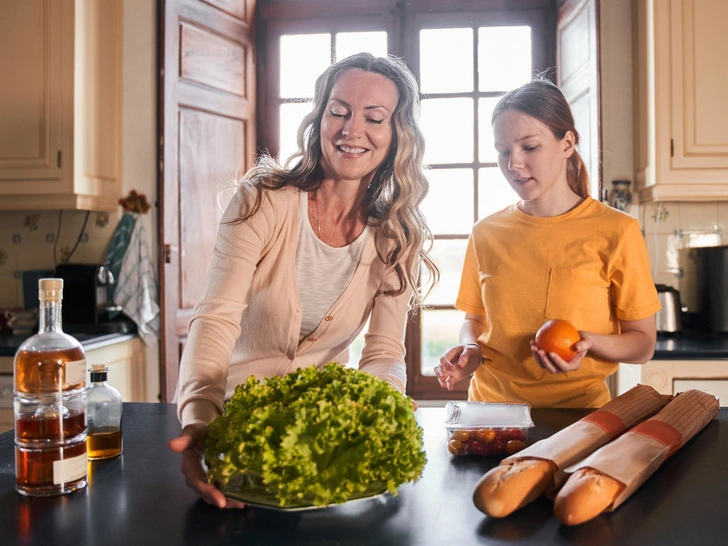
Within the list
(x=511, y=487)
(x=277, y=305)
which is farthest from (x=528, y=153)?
(x=511, y=487)

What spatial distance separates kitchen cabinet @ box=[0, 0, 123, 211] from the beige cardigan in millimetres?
1693

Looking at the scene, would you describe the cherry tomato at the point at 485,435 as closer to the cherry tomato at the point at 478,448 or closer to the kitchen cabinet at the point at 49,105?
the cherry tomato at the point at 478,448

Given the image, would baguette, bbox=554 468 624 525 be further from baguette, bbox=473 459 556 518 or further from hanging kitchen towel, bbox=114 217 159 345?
hanging kitchen towel, bbox=114 217 159 345

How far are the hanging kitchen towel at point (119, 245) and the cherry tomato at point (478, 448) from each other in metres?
2.39

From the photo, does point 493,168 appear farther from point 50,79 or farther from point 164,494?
point 164,494

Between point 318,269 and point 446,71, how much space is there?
254 centimetres

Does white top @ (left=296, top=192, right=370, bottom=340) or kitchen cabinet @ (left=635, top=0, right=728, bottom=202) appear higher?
kitchen cabinet @ (left=635, top=0, right=728, bottom=202)

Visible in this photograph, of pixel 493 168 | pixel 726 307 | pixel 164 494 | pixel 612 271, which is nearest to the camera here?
pixel 164 494

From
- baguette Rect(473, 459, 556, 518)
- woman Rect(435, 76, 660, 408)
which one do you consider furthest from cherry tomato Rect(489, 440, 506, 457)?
woman Rect(435, 76, 660, 408)

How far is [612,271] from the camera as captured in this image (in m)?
1.59

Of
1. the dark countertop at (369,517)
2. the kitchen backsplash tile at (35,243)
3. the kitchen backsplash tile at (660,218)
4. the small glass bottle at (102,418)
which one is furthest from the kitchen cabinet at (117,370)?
the kitchen backsplash tile at (660,218)

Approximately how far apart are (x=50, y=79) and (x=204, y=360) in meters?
2.20

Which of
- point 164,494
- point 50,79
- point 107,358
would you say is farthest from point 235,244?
point 50,79

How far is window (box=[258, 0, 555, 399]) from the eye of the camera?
146 inches
